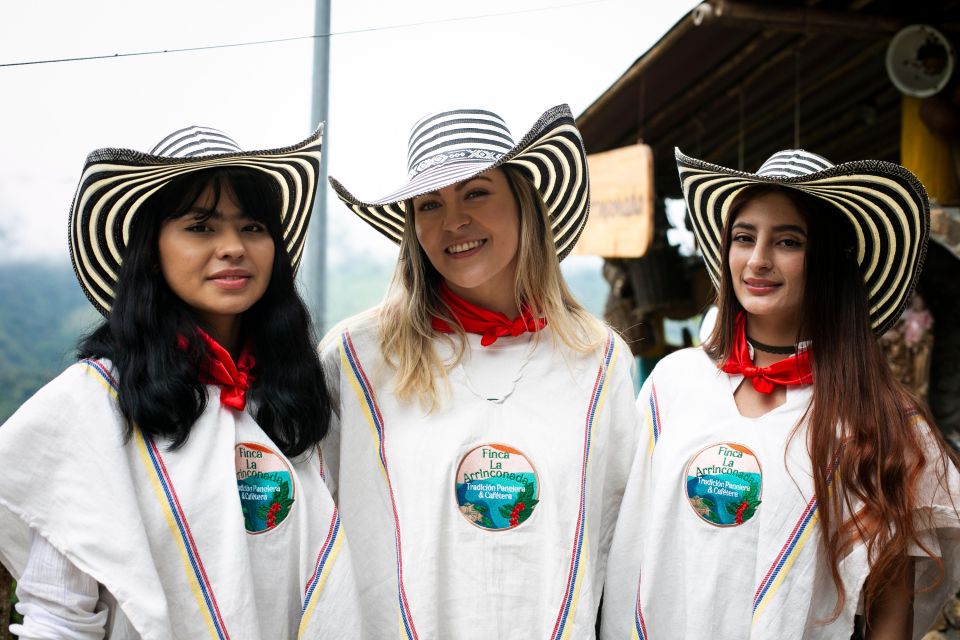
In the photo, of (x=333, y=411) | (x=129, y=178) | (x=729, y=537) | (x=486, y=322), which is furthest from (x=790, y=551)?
(x=129, y=178)

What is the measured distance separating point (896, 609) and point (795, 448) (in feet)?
1.44

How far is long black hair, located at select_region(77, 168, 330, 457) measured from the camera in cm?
195

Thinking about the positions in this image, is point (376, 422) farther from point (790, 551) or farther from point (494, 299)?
point (790, 551)

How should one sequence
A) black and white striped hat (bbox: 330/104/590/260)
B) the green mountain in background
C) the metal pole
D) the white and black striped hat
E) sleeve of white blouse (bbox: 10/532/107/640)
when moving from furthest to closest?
1. the green mountain in background
2. the metal pole
3. black and white striped hat (bbox: 330/104/590/260)
4. the white and black striped hat
5. sleeve of white blouse (bbox: 10/532/107/640)

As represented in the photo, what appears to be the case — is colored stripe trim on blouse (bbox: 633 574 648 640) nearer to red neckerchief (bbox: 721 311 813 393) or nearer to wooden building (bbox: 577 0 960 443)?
red neckerchief (bbox: 721 311 813 393)

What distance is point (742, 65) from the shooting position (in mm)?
4938

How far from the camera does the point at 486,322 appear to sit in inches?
97.2

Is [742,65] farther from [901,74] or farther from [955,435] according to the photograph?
[955,435]

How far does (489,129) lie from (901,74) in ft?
8.83

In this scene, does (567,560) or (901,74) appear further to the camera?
(901,74)

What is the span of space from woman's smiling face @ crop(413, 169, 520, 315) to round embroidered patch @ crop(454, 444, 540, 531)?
46 centimetres

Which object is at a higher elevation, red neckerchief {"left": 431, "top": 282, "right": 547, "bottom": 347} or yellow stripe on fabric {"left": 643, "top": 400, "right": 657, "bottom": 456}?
red neckerchief {"left": 431, "top": 282, "right": 547, "bottom": 347}

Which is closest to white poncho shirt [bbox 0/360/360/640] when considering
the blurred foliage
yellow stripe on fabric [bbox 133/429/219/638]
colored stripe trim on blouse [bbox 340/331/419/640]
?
yellow stripe on fabric [bbox 133/429/219/638]

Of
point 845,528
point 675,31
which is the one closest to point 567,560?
point 845,528
